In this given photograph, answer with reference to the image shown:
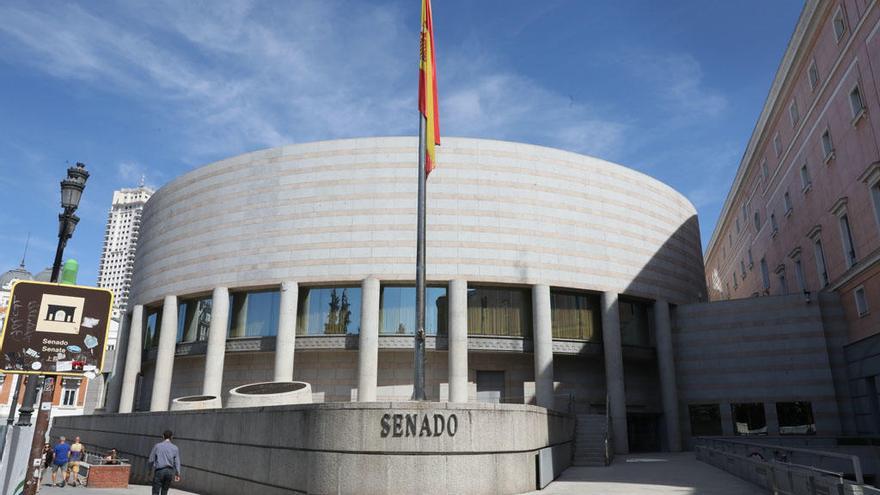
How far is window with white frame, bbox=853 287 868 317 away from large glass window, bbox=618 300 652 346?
35.7 feet

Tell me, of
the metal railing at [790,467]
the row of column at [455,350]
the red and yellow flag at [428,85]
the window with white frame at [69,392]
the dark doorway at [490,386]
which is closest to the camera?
the metal railing at [790,467]

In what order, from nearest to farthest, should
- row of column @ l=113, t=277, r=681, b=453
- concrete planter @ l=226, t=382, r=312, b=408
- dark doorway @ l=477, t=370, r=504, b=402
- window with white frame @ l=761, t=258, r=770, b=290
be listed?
concrete planter @ l=226, t=382, r=312, b=408 → row of column @ l=113, t=277, r=681, b=453 → dark doorway @ l=477, t=370, r=504, b=402 → window with white frame @ l=761, t=258, r=770, b=290

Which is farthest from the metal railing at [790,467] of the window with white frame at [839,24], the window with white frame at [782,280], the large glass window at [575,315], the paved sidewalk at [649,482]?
the window with white frame at [782,280]

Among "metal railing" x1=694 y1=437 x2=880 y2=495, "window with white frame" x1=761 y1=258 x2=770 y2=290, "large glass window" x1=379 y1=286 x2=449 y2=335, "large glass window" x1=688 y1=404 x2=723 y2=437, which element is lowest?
"metal railing" x1=694 y1=437 x2=880 y2=495

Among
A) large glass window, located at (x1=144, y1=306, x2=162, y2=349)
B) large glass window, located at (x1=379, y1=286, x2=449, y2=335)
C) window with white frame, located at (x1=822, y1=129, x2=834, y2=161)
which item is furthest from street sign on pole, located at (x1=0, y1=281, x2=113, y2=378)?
large glass window, located at (x1=144, y1=306, x2=162, y2=349)

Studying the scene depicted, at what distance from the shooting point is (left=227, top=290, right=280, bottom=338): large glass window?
34688 mm

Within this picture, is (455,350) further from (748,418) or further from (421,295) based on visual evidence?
(748,418)

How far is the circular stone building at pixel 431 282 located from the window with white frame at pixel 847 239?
9.80 m

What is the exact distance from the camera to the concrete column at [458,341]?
31203mm

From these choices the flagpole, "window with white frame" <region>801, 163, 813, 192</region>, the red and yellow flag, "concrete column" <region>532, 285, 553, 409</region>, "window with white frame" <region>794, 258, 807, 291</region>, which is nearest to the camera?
the flagpole

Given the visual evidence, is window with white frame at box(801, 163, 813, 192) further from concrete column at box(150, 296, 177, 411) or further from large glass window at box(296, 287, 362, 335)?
concrete column at box(150, 296, 177, 411)

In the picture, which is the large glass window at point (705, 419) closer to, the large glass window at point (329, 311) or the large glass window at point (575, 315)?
the large glass window at point (575, 315)

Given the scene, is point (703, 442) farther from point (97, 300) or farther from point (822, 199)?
point (97, 300)

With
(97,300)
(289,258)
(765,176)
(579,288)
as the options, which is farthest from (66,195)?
(765,176)
